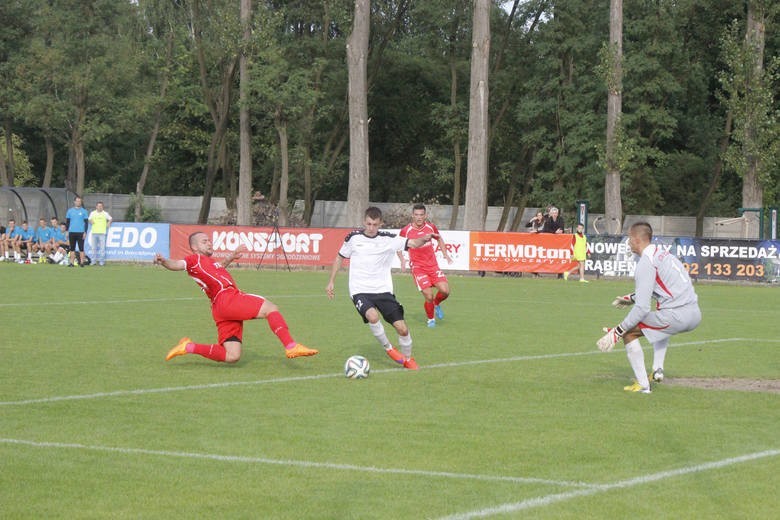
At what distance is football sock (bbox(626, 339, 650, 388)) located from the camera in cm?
1169

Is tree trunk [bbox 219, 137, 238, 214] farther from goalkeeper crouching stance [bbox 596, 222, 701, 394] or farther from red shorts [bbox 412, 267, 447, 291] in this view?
goalkeeper crouching stance [bbox 596, 222, 701, 394]

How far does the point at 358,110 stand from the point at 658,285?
3187 cm

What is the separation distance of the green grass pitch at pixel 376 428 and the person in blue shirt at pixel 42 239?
22099mm

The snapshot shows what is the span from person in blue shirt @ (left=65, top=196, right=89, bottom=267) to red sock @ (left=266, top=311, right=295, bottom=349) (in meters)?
24.2

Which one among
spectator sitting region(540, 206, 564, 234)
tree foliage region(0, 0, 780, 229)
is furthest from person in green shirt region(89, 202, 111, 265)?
tree foliage region(0, 0, 780, 229)

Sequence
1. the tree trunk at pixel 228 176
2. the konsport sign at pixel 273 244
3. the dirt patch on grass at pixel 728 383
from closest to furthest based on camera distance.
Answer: the dirt patch on grass at pixel 728 383 → the konsport sign at pixel 273 244 → the tree trunk at pixel 228 176

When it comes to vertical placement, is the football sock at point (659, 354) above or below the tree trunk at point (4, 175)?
below

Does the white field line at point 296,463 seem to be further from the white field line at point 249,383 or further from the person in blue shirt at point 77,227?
the person in blue shirt at point 77,227

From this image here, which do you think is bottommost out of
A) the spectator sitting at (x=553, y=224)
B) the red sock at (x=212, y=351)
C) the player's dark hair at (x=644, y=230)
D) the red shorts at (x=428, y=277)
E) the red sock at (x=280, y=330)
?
the red sock at (x=212, y=351)

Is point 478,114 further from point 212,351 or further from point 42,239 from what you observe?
point 212,351

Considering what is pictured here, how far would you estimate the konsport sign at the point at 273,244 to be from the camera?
37500mm

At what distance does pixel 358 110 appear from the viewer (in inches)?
1682

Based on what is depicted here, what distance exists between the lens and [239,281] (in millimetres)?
30734

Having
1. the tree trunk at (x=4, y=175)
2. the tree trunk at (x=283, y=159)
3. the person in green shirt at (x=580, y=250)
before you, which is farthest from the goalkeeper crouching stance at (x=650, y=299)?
the tree trunk at (x=4, y=175)
